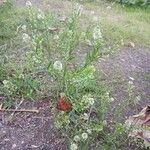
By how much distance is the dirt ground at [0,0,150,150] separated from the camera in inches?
140

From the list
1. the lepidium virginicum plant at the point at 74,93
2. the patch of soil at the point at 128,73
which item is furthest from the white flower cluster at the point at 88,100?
the patch of soil at the point at 128,73

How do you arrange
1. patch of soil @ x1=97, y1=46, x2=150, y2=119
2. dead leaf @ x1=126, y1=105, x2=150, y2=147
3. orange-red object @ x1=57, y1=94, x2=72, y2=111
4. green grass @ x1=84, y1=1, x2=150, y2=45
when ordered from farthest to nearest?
green grass @ x1=84, y1=1, x2=150, y2=45, patch of soil @ x1=97, y1=46, x2=150, y2=119, orange-red object @ x1=57, y1=94, x2=72, y2=111, dead leaf @ x1=126, y1=105, x2=150, y2=147

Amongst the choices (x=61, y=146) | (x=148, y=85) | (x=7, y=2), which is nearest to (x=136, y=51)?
(x=148, y=85)

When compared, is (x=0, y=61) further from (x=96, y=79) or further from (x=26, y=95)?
(x=96, y=79)

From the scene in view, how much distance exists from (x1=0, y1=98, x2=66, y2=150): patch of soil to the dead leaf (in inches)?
20.4

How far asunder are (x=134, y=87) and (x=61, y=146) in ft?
3.69

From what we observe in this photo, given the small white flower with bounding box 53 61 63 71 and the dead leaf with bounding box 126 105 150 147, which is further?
the dead leaf with bounding box 126 105 150 147

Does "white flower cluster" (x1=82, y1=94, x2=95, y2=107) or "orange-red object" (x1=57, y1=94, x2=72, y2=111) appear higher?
"white flower cluster" (x1=82, y1=94, x2=95, y2=107)

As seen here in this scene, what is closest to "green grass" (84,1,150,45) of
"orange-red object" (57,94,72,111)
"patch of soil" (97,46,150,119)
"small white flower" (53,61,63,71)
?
"patch of soil" (97,46,150,119)

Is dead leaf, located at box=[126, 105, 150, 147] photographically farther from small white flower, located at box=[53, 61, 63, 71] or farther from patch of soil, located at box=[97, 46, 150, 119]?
small white flower, located at box=[53, 61, 63, 71]

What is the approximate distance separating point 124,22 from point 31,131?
274 cm

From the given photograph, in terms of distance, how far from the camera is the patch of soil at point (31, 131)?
3.53m

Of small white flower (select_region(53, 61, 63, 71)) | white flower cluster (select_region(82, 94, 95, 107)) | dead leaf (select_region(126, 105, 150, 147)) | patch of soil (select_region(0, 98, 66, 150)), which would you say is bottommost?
patch of soil (select_region(0, 98, 66, 150))

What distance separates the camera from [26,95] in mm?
3914
